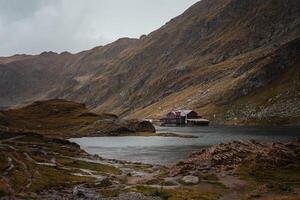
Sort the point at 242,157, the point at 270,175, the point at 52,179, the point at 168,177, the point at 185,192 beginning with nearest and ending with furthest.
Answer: the point at 185,192 < the point at 270,175 < the point at 52,179 < the point at 168,177 < the point at 242,157

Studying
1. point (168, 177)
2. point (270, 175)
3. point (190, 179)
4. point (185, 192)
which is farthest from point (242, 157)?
point (185, 192)

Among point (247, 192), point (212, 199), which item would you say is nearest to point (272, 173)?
point (247, 192)

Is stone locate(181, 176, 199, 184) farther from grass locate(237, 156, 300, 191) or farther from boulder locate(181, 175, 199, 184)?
grass locate(237, 156, 300, 191)

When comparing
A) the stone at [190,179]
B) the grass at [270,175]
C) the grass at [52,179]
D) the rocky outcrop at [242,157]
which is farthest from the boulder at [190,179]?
the grass at [52,179]

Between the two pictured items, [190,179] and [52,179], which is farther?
[52,179]

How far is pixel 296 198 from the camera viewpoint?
6406cm

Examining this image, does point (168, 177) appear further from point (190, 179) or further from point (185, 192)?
point (185, 192)

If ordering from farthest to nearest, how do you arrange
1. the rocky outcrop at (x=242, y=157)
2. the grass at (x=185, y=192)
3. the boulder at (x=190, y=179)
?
the rocky outcrop at (x=242, y=157)
the boulder at (x=190, y=179)
the grass at (x=185, y=192)

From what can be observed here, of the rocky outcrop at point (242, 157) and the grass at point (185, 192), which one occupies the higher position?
the rocky outcrop at point (242, 157)

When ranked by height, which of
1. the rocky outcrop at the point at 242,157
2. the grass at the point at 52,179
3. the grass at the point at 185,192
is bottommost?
the grass at the point at 185,192

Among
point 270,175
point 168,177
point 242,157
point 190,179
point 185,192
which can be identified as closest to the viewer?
point 185,192

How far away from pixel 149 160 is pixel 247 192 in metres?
61.8

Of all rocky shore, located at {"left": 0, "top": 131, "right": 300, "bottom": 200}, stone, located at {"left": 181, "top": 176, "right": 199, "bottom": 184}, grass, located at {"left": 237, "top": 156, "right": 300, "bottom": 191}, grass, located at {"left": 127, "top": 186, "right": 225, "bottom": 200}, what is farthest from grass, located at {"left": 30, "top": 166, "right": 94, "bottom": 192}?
grass, located at {"left": 237, "top": 156, "right": 300, "bottom": 191}

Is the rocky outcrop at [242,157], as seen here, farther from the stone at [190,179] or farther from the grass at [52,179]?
the grass at [52,179]
